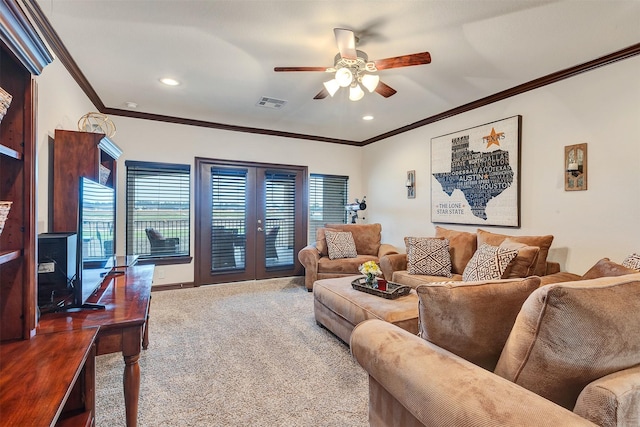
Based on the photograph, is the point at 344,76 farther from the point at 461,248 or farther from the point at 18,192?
the point at 461,248

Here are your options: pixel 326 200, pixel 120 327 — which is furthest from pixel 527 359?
pixel 326 200

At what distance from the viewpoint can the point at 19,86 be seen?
1.23m

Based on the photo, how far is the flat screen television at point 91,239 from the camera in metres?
1.63

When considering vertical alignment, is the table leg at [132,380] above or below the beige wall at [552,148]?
below

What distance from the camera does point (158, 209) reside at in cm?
454

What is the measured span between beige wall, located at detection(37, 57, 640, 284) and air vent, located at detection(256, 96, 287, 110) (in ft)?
4.10

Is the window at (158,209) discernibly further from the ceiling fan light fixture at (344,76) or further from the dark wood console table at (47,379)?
the dark wood console table at (47,379)

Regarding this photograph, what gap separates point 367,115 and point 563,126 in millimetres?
2266

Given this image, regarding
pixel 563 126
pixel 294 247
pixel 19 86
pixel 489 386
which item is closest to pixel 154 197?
pixel 294 247

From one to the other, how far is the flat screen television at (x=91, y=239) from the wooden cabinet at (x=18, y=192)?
376 millimetres

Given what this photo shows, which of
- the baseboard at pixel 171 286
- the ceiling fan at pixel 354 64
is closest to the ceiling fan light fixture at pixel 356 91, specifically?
the ceiling fan at pixel 354 64

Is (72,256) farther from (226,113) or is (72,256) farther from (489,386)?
(226,113)

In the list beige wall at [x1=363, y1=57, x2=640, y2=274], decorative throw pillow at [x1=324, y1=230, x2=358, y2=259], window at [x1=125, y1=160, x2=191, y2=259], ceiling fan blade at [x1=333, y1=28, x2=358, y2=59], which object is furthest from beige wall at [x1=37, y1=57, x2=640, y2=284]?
ceiling fan blade at [x1=333, y1=28, x2=358, y2=59]

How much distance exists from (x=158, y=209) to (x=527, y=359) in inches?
184
